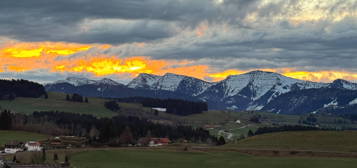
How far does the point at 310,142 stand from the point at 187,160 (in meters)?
53.0

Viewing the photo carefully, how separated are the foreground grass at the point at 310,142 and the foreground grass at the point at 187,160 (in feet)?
75.4

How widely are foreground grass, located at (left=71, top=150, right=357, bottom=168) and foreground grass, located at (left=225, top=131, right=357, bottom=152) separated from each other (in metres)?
23.0

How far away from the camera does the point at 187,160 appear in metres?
141

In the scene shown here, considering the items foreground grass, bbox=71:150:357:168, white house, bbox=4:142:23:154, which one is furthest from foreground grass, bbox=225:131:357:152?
white house, bbox=4:142:23:154

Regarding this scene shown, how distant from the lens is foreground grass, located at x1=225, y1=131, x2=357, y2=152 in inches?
6550

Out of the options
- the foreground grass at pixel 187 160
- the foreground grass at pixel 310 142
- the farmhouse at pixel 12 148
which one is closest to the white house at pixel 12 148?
the farmhouse at pixel 12 148

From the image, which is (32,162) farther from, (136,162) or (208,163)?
(208,163)

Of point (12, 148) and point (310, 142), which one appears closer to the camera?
point (310, 142)

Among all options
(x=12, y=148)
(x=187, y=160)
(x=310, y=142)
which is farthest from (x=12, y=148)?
(x=310, y=142)

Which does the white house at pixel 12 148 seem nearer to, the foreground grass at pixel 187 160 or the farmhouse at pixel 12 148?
the farmhouse at pixel 12 148

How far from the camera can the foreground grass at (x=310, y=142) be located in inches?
6550

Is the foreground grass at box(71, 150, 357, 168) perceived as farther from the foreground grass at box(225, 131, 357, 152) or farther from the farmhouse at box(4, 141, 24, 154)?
the farmhouse at box(4, 141, 24, 154)

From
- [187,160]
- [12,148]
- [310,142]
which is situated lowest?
[187,160]

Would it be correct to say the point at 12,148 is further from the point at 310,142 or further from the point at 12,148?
the point at 310,142
